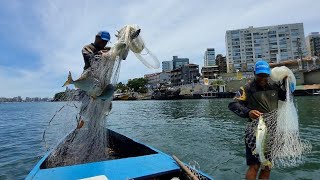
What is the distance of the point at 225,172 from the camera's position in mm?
7922

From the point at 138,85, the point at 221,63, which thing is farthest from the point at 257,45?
the point at 138,85

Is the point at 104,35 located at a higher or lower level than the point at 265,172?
higher

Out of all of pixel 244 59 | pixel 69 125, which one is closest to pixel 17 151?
pixel 69 125

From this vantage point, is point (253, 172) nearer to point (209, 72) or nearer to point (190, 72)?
point (209, 72)

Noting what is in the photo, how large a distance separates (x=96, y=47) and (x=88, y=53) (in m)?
0.37

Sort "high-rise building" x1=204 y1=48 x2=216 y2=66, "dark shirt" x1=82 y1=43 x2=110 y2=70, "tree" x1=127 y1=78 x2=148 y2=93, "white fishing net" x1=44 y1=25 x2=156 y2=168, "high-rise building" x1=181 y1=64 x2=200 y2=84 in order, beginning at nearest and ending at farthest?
1. "white fishing net" x1=44 y1=25 x2=156 y2=168
2. "dark shirt" x1=82 y1=43 x2=110 y2=70
3. "high-rise building" x1=181 y1=64 x2=200 y2=84
4. "tree" x1=127 y1=78 x2=148 y2=93
5. "high-rise building" x1=204 y1=48 x2=216 y2=66

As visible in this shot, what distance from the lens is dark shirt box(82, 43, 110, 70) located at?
635cm

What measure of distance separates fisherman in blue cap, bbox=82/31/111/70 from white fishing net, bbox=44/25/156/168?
29 cm

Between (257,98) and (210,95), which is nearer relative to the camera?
(257,98)

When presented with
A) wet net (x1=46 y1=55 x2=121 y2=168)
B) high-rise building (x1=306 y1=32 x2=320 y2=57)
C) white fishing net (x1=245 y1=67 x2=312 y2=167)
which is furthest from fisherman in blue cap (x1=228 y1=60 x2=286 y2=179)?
high-rise building (x1=306 y1=32 x2=320 y2=57)

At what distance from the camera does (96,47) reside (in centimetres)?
669

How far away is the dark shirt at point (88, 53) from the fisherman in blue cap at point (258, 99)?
11.3ft

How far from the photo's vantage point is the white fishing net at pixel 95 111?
5.83 metres

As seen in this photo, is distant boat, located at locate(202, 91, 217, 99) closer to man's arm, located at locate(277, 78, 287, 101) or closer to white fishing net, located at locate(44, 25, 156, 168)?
white fishing net, located at locate(44, 25, 156, 168)
